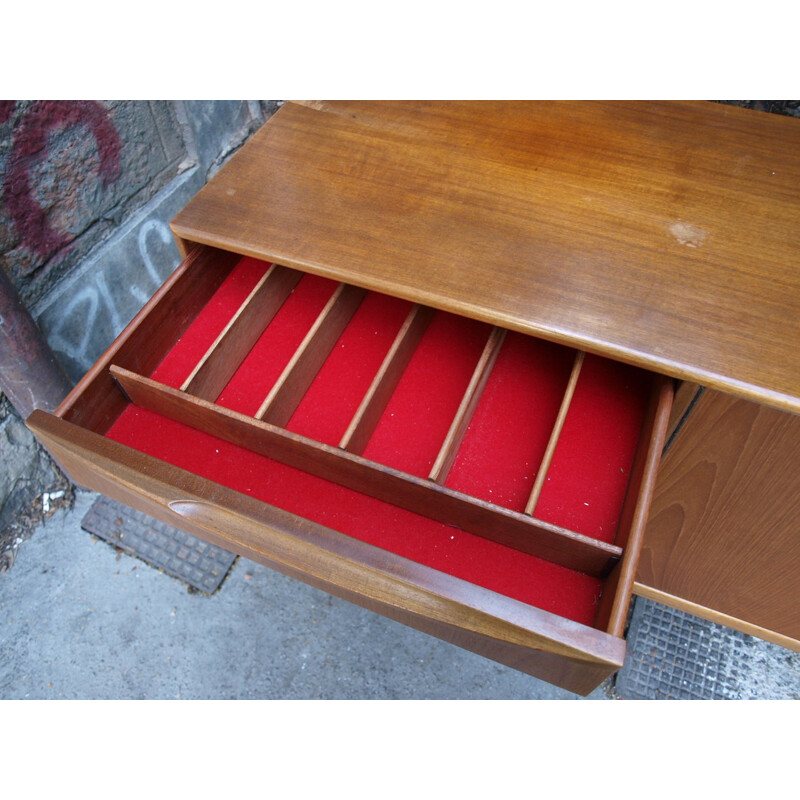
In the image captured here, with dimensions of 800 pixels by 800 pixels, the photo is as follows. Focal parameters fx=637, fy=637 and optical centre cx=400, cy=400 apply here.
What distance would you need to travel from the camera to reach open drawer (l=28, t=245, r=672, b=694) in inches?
24.9

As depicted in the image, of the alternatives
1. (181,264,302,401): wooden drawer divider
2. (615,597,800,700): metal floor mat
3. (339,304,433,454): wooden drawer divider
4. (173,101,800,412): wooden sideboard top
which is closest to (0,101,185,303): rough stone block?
(173,101,800,412): wooden sideboard top

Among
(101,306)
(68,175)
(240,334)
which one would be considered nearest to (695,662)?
(240,334)

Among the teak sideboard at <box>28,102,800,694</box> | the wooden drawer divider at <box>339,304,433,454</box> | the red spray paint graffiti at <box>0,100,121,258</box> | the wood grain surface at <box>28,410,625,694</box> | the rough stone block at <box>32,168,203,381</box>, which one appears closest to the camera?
the wood grain surface at <box>28,410,625,694</box>

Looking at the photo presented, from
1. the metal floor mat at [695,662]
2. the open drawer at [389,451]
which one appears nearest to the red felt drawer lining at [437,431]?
the open drawer at [389,451]

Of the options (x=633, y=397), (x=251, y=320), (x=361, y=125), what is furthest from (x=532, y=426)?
(x=361, y=125)

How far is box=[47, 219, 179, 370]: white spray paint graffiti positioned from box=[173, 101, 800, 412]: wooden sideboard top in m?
0.51

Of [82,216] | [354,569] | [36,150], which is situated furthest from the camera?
[82,216]

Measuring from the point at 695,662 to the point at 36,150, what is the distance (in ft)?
4.99

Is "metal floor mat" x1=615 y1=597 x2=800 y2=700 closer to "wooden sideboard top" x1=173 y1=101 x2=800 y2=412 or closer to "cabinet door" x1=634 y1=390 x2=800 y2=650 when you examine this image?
"cabinet door" x1=634 y1=390 x2=800 y2=650

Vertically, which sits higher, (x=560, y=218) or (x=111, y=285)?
(x=560, y=218)

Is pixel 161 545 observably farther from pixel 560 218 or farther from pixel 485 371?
pixel 560 218

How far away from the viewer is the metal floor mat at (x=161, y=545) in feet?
4.24

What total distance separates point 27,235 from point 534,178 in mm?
897

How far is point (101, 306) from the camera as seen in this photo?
4.44ft
